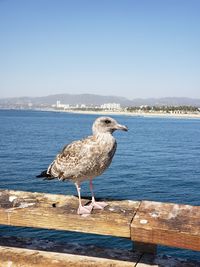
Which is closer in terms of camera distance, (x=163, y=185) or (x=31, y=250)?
(x=31, y=250)

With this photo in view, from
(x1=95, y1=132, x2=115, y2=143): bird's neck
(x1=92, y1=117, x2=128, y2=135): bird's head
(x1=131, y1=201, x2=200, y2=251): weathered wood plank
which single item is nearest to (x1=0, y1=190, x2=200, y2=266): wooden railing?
(x1=131, y1=201, x2=200, y2=251): weathered wood plank

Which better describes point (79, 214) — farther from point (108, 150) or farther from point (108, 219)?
point (108, 150)

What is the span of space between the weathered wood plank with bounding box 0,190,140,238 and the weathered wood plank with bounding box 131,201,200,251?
0.13 metres

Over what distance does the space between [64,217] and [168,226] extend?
1.05 metres

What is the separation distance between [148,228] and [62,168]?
226 cm

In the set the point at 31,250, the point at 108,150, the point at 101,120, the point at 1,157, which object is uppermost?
the point at 101,120

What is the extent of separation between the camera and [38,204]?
3.92 metres

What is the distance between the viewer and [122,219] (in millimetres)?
3465

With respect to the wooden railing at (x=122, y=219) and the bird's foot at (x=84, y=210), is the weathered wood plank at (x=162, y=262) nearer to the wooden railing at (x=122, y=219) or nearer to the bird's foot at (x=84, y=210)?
the wooden railing at (x=122, y=219)

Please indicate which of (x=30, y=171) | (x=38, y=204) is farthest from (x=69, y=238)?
(x=30, y=171)

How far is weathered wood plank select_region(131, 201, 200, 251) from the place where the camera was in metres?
3.04

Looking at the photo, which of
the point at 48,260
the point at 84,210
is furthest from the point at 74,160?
the point at 48,260

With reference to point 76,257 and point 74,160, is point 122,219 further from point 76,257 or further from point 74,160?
point 74,160

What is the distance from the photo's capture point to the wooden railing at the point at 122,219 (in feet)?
10.2
